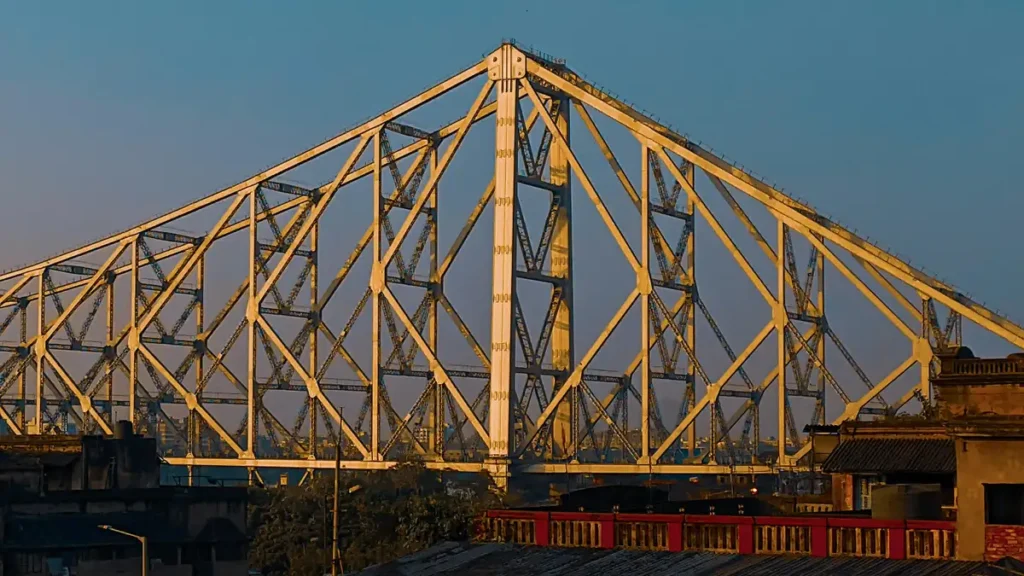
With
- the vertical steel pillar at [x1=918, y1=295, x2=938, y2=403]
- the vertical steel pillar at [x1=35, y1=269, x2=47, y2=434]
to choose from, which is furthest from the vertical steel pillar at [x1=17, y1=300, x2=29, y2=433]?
the vertical steel pillar at [x1=918, y1=295, x2=938, y2=403]

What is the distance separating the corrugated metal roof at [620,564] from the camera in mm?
30125

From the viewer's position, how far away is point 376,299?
105m

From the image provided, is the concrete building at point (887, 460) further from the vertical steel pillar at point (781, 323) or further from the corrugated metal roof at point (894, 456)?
the vertical steel pillar at point (781, 323)

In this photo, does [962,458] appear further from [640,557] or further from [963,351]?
[963,351]

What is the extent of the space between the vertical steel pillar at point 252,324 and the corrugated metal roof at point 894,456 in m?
72.4

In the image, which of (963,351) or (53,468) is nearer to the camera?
(963,351)

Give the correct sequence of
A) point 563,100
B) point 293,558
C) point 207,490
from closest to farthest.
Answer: point 207,490
point 293,558
point 563,100

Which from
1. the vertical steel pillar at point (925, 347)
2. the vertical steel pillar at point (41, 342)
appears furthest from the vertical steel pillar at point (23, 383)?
the vertical steel pillar at point (925, 347)

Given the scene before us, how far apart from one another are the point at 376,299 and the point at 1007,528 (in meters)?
77.3

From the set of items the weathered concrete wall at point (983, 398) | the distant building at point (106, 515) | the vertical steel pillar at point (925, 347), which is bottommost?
the distant building at point (106, 515)

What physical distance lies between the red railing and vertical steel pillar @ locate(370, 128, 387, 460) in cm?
6665

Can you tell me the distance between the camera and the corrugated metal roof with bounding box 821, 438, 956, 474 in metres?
43.2

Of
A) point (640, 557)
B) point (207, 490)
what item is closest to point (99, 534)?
point (207, 490)

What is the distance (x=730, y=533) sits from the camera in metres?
33.3
